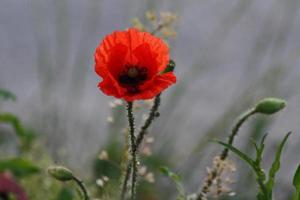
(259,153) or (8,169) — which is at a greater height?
(259,153)

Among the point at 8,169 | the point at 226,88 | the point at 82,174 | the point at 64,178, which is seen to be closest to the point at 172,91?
the point at 226,88

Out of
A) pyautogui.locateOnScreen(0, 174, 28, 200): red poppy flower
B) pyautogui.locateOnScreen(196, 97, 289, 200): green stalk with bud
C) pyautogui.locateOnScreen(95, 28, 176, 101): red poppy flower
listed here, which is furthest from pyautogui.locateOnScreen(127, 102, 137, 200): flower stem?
pyautogui.locateOnScreen(0, 174, 28, 200): red poppy flower

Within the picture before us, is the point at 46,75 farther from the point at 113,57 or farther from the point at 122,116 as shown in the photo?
the point at 113,57

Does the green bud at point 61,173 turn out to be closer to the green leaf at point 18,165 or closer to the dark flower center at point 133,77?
the dark flower center at point 133,77

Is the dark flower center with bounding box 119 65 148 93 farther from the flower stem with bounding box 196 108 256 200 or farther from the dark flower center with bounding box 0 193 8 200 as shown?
the dark flower center with bounding box 0 193 8 200

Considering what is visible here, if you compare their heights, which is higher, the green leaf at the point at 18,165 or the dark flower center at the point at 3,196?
the green leaf at the point at 18,165

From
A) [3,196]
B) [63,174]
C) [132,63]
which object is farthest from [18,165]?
[132,63]

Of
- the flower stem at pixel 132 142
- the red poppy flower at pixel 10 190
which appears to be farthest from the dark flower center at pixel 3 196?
the flower stem at pixel 132 142
